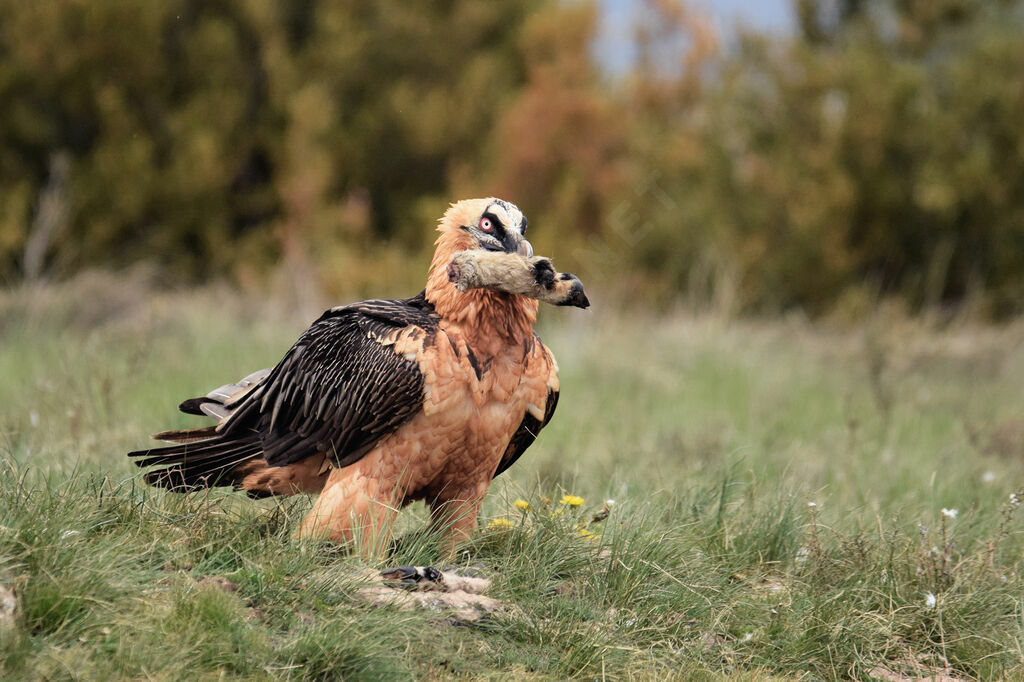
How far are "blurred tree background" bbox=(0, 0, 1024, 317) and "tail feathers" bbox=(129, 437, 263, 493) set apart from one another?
449 inches

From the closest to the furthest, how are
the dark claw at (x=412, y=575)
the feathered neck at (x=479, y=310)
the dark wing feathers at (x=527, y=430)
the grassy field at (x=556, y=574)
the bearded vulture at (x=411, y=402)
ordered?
the grassy field at (x=556, y=574) < the dark claw at (x=412, y=575) < the bearded vulture at (x=411, y=402) < the feathered neck at (x=479, y=310) < the dark wing feathers at (x=527, y=430)

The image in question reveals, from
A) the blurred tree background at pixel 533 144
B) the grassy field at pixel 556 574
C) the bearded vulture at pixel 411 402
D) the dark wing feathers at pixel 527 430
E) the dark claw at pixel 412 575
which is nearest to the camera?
the grassy field at pixel 556 574

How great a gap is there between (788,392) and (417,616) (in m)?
7.96

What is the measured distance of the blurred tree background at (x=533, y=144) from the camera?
1705 centimetres

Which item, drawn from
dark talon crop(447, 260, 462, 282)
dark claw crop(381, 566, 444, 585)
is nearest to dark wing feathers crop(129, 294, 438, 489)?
dark talon crop(447, 260, 462, 282)

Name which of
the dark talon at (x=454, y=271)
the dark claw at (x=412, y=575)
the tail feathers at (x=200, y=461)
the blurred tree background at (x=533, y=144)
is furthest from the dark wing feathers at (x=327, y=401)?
the blurred tree background at (x=533, y=144)

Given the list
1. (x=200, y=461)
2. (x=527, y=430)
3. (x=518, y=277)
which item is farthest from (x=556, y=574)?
(x=200, y=461)

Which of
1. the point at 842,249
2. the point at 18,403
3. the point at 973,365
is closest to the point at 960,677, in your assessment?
the point at 18,403

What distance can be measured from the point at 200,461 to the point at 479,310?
52.1 inches

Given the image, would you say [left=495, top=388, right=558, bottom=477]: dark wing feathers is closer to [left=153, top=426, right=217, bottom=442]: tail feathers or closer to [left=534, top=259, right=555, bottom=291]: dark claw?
[left=534, top=259, right=555, bottom=291]: dark claw

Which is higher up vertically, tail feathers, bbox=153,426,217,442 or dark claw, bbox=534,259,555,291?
dark claw, bbox=534,259,555,291

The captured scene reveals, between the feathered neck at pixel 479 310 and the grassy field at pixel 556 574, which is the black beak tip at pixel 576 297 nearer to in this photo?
the feathered neck at pixel 479 310

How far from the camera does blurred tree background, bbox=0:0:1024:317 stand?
671 inches

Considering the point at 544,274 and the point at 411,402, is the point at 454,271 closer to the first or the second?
the point at 544,274
